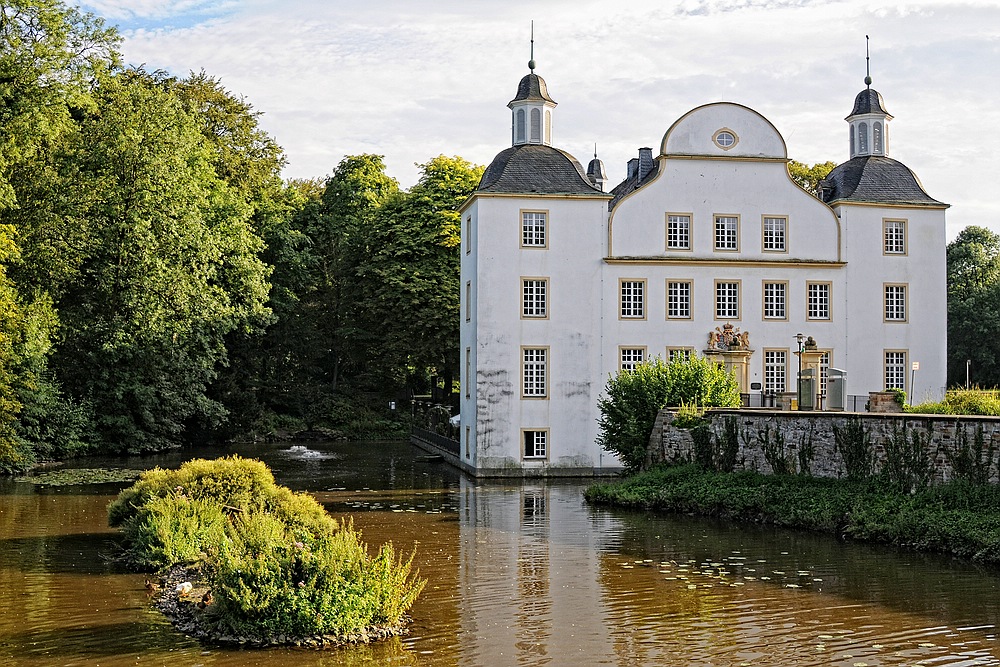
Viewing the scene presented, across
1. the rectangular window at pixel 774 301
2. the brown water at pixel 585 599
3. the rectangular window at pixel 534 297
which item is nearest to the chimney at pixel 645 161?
the rectangular window at pixel 774 301

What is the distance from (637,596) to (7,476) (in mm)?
22137

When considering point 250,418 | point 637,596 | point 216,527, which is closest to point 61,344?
point 250,418

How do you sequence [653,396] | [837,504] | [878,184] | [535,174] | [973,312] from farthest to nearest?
1. [973,312]
2. [878,184]
3. [535,174]
4. [653,396]
5. [837,504]

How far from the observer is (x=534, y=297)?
3272 centimetres

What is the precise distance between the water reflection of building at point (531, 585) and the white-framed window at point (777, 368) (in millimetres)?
10182

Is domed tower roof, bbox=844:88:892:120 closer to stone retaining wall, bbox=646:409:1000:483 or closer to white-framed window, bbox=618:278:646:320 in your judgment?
white-framed window, bbox=618:278:646:320

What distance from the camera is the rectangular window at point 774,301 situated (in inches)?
1323

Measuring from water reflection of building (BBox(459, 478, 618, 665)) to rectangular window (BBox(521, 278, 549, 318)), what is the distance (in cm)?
824

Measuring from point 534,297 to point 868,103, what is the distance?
40.8 ft

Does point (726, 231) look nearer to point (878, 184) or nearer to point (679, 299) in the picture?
point (679, 299)

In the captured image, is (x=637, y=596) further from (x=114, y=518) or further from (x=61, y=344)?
(x=61, y=344)

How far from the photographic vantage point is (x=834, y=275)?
111 ft

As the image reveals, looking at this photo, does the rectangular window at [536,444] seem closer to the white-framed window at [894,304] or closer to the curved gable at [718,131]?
Result: the curved gable at [718,131]

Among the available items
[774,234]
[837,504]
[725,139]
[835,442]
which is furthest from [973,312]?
[837,504]
